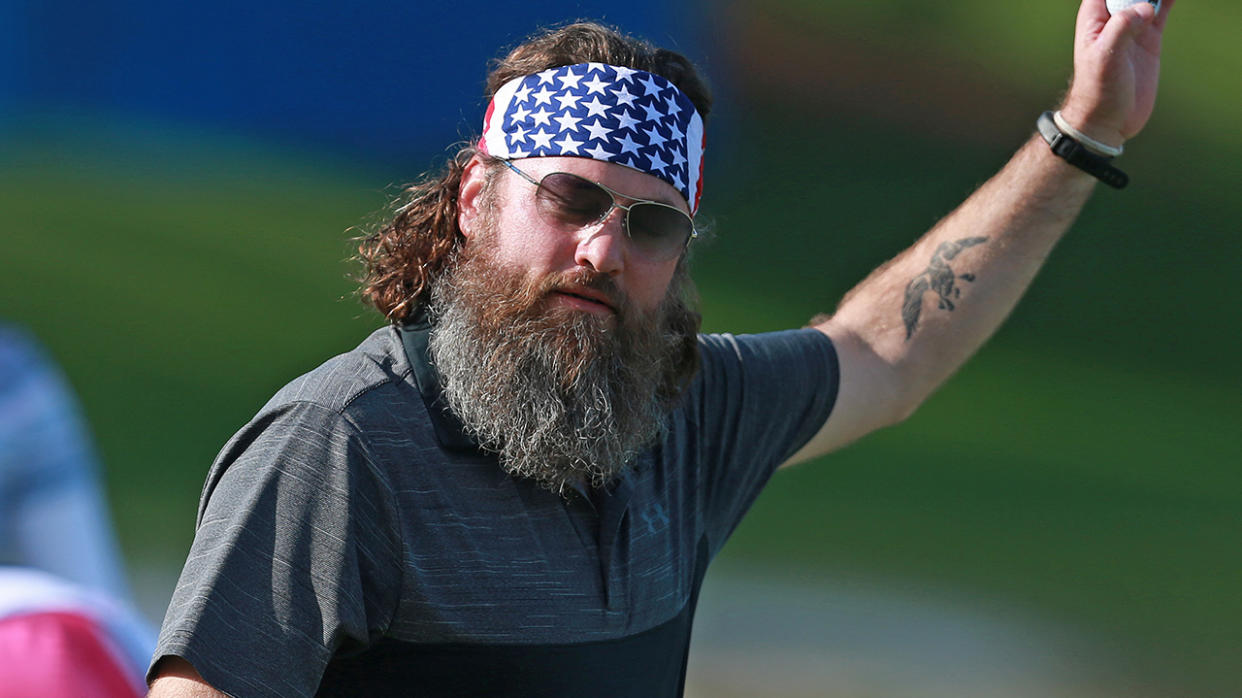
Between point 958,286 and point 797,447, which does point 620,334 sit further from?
point 958,286

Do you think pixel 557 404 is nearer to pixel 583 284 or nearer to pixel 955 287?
pixel 583 284

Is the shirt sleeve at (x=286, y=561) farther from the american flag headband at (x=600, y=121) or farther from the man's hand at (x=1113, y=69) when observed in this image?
the man's hand at (x=1113, y=69)

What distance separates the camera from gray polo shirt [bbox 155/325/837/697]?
1.28 m

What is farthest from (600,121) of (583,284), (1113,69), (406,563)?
(1113,69)

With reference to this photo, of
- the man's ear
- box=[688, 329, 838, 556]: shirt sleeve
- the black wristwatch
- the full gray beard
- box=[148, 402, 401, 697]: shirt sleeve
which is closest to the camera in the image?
box=[148, 402, 401, 697]: shirt sleeve

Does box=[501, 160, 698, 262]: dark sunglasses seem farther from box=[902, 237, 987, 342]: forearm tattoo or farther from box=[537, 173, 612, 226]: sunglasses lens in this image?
box=[902, 237, 987, 342]: forearm tattoo

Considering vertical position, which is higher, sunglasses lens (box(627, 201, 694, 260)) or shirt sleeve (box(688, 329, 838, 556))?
sunglasses lens (box(627, 201, 694, 260))

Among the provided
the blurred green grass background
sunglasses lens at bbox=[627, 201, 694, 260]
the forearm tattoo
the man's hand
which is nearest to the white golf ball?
the man's hand

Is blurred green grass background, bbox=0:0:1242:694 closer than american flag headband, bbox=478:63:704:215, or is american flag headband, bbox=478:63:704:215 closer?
american flag headband, bbox=478:63:704:215

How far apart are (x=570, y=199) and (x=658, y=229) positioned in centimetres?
14

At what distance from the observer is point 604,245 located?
160cm

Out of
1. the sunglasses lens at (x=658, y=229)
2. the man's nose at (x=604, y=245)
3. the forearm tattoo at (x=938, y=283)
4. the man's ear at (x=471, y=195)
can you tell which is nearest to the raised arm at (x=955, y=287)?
the forearm tattoo at (x=938, y=283)

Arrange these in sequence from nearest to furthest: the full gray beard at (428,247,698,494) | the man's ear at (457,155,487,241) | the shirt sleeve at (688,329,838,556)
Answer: the full gray beard at (428,247,698,494)
the man's ear at (457,155,487,241)
the shirt sleeve at (688,329,838,556)

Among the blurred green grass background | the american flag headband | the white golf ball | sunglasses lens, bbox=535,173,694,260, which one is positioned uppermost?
the white golf ball
